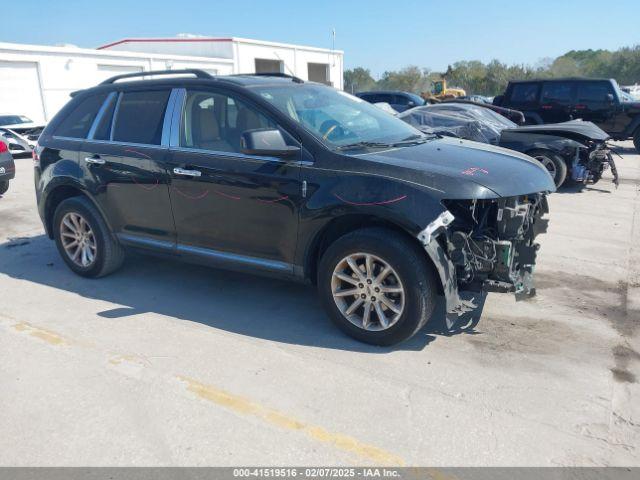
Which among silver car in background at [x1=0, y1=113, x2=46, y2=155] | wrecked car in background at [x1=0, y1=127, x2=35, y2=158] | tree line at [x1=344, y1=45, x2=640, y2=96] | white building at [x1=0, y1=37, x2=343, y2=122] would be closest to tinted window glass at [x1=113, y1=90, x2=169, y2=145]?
white building at [x1=0, y1=37, x2=343, y2=122]

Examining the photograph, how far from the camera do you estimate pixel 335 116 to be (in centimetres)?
450

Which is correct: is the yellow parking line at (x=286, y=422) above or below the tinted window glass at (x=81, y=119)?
below

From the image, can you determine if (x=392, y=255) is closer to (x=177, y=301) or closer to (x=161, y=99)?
(x=177, y=301)

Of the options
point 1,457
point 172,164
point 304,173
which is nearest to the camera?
point 1,457

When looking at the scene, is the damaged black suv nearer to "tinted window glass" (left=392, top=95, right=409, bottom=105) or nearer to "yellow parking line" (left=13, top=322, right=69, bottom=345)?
"yellow parking line" (left=13, top=322, right=69, bottom=345)

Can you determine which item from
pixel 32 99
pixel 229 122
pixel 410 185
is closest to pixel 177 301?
pixel 229 122

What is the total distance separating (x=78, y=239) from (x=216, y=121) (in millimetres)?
2121

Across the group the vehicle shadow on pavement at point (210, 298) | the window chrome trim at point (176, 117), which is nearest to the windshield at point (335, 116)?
the window chrome trim at point (176, 117)

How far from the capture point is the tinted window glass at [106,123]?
5207 mm

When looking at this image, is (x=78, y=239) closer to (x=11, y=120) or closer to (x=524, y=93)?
(x=524, y=93)

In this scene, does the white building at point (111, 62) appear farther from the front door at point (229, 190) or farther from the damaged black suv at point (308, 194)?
the front door at point (229, 190)

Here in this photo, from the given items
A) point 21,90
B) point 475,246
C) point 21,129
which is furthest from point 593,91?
point 21,90

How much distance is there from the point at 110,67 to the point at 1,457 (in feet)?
104

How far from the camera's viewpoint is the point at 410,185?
3.63 m
